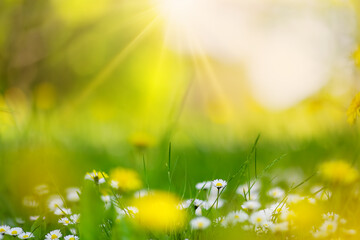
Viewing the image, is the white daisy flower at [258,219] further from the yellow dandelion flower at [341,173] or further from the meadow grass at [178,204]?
the yellow dandelion flower at [341,173]

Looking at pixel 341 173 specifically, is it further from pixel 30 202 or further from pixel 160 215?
pixel 30 202

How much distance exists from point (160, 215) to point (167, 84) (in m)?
5.85

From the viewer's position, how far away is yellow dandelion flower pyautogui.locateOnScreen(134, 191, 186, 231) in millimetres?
958

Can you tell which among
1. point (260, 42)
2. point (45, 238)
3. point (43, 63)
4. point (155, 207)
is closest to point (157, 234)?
point (155, 207)

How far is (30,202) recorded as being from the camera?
146 centimetres

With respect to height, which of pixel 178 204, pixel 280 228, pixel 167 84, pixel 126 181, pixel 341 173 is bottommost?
pixel 280 228

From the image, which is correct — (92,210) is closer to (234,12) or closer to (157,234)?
(157,234)

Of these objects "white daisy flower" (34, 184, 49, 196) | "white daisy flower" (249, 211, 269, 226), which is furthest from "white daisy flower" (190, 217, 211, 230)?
"white daisy flower" (34, 184, 49, 196)

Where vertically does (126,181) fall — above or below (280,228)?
above

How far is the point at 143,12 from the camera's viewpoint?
263 inches

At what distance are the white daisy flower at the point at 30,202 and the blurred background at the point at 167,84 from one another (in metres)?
0.13

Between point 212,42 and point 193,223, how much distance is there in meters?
6.47

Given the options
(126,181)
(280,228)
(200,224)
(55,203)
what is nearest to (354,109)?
(280,228)

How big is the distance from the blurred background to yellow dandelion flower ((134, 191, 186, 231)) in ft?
0.89
